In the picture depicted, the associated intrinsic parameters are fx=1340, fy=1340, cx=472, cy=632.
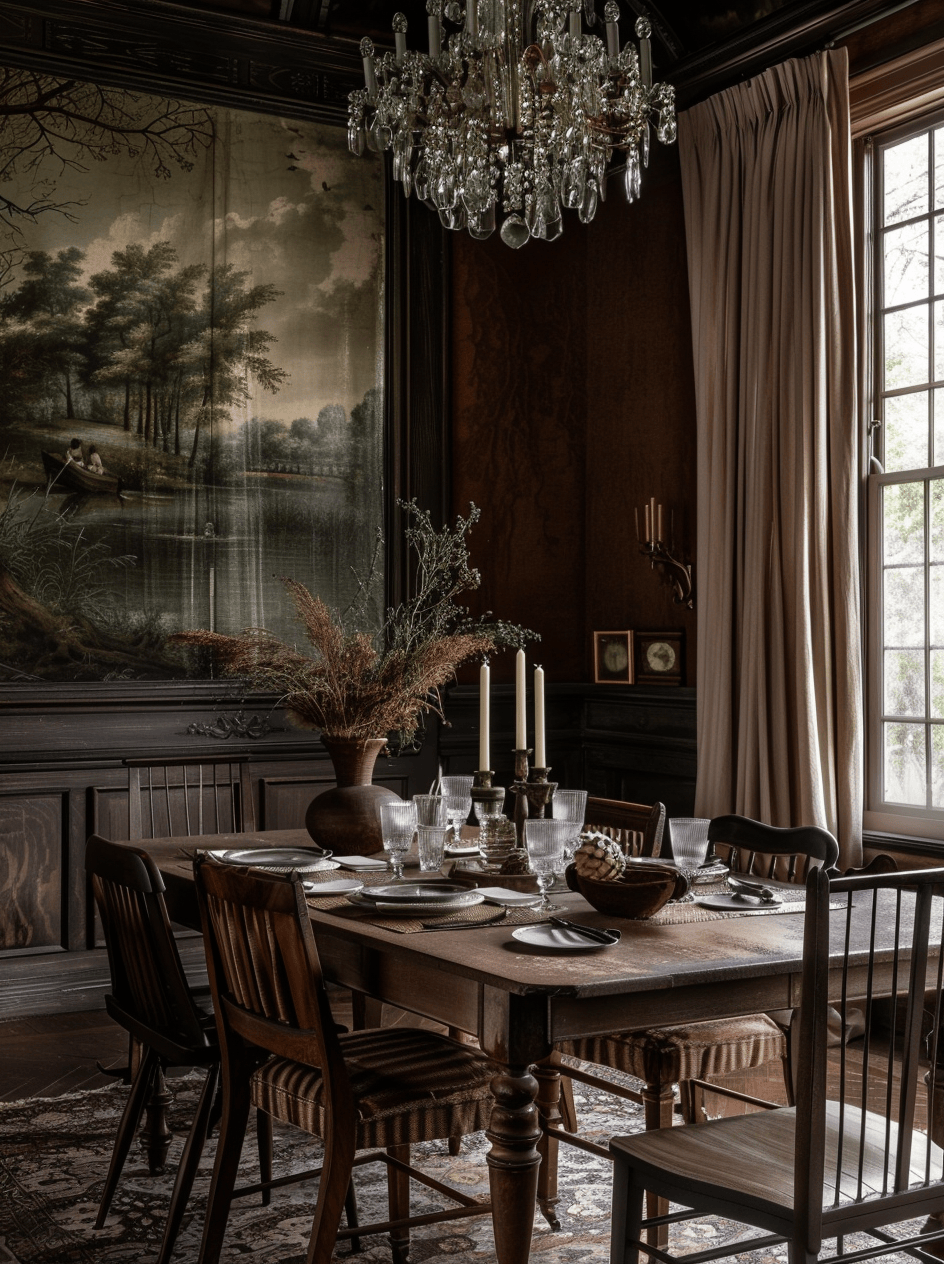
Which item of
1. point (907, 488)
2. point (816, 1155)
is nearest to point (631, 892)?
point (816, 1155)

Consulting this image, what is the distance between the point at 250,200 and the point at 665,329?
1853mm

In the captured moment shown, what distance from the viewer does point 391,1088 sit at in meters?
2.52

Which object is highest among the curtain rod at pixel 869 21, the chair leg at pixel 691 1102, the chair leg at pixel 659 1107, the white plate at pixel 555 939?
the curtain rod at pixel 869 21

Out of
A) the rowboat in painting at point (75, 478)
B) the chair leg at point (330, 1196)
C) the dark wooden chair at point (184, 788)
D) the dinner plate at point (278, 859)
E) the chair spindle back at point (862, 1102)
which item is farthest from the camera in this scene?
the rowboat in painting at point (75, 478)

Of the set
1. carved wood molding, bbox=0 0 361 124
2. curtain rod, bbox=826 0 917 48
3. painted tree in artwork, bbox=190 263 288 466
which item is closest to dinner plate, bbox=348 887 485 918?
painted tree in artwork, bbox=190 263 288 466

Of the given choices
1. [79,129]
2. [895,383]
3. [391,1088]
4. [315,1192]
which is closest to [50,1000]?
[315,1192]

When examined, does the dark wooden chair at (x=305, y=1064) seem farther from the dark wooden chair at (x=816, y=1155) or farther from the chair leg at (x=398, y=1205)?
the dark wooden chair at (x=816, y=1155)

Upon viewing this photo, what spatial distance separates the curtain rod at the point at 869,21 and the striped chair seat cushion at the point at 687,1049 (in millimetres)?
3511

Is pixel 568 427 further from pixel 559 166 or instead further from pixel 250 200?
pixel 559 166

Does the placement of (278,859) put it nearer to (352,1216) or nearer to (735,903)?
(352,1216)

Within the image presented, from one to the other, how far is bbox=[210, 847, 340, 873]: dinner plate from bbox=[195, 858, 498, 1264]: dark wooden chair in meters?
0.55

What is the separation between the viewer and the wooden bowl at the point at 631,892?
264cm

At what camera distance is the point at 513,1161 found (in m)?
2.22

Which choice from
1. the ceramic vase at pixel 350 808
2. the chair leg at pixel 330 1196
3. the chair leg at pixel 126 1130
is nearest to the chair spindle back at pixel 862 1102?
the chair leg at pixel 330 1196
